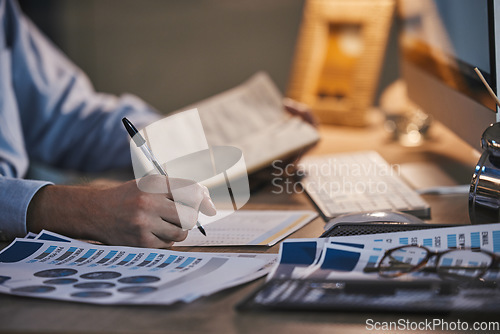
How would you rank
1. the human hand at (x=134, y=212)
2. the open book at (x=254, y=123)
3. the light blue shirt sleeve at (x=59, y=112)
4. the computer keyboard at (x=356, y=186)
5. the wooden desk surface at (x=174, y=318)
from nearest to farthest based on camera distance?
the wooden desk surface at (x=174, y=318) → the human hand at (x=134, y=212) → the computer keyboard at (x=356, y=186) → the open book at (x=254, y=123) → the light blue shirt sleeve at (x=59, y=112)

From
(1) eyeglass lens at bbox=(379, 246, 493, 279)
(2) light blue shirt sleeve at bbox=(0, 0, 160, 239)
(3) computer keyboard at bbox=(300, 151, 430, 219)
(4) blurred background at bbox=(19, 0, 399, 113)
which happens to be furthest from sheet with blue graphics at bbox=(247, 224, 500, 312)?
(4) blurred background at bbox=(19, 0, 399, 113)

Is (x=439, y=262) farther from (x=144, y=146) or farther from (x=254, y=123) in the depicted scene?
(x=254, y=123)

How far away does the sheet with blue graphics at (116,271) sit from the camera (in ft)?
1.70

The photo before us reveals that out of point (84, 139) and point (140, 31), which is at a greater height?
point (140, 31)

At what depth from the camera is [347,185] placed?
3.17ft

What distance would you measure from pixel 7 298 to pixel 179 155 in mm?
321

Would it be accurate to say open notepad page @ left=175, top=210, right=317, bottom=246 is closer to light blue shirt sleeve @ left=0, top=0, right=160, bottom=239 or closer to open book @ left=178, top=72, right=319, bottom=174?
open book @ left=178, top=72, right=319, bottom=174

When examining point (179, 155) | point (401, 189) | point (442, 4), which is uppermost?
point (442, 4)

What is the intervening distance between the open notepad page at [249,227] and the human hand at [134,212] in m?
0.04

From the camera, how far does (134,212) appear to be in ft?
2.12

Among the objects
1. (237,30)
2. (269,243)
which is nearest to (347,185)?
(269,243)

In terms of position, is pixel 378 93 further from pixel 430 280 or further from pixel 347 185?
pixel 430 280

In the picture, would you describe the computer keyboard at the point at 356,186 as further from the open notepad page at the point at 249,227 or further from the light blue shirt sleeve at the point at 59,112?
the light blue shirt sleeve at the point at 59,112

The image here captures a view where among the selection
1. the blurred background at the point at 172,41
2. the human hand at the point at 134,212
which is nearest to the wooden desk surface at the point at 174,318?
the human hand at the point at 134,212
